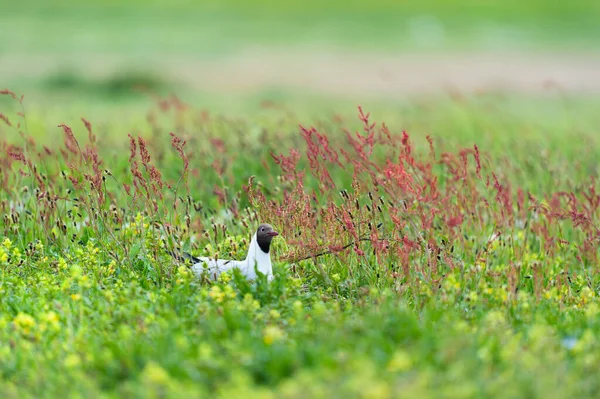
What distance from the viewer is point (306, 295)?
211 inches

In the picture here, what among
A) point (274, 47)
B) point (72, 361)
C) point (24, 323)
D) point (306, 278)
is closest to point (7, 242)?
point (24, 323)

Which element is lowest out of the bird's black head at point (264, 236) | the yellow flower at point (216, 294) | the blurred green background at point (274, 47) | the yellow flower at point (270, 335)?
the blurred green background at point (274, 47)

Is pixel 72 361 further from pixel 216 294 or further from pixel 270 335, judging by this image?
pixel 216 294

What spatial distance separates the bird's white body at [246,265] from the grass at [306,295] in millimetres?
104

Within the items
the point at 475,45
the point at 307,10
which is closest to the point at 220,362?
the point at 475,45

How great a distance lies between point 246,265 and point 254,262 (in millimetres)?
103

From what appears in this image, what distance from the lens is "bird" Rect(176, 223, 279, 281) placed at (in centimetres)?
538

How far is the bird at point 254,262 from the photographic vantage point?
5.38 metres

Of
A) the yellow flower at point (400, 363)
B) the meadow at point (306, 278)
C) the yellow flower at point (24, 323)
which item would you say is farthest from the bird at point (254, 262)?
the yellow flower at point (400, 363)

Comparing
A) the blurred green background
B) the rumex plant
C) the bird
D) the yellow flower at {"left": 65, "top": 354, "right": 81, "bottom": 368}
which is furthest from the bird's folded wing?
the blurred green background

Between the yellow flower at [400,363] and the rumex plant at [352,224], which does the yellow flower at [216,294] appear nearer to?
the rumex plant at [352,224]

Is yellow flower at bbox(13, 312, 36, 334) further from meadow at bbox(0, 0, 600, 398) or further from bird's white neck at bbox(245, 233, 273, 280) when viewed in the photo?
bird's white neck at bbox(245, 233, 273, 280)

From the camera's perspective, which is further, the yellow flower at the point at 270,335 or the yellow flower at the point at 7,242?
the yellow flower at the point at 7,242

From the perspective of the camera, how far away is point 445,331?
4465 millimetres
